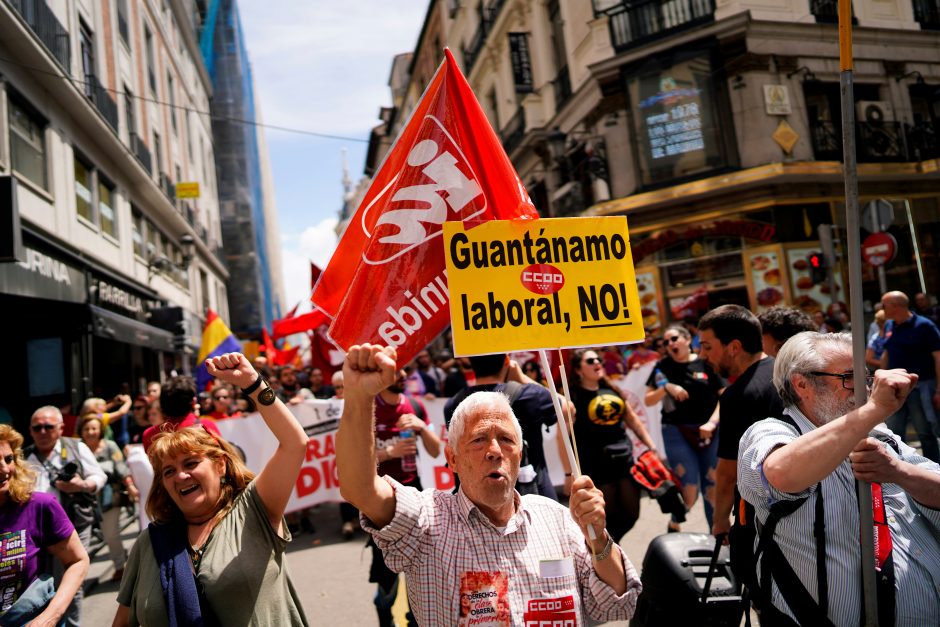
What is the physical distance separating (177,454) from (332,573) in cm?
394

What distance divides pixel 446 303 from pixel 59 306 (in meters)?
12.8

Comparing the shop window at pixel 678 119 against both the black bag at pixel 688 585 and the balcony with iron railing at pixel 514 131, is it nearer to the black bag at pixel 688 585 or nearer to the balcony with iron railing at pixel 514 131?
the balcony with iron railing at pixel 514 131

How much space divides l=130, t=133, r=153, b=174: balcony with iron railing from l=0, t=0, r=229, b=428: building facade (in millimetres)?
66

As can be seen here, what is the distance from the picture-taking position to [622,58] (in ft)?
57.0

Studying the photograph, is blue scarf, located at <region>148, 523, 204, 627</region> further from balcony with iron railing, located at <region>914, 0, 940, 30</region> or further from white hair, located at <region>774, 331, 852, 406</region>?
balcony with iron railing, located at <region>914, 0, 940, 30</region>

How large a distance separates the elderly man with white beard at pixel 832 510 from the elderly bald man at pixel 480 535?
19.0 inches

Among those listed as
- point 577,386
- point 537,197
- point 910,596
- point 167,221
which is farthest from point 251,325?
point 910,596

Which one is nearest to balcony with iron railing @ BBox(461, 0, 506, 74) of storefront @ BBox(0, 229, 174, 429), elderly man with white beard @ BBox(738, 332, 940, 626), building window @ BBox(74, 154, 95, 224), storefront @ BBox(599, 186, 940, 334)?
Answer: storefront @ BBox(599, 186, 940, 334)

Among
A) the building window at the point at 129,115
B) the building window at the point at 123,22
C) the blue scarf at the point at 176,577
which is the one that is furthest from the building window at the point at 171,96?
the blue scarf at the point at 176,577

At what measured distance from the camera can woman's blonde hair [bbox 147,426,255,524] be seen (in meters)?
2.44

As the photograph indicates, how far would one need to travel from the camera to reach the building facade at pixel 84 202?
1129 centimetres

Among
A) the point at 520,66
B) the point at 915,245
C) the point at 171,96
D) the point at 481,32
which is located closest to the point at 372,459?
the point at 915,245

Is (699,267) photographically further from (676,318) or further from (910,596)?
(910,596)

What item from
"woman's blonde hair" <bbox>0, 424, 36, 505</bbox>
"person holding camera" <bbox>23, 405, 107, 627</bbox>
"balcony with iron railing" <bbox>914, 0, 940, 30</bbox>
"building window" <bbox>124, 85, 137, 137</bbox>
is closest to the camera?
"woman's blonde hair" <bbox>0, 424, 36, 505</bbox>
